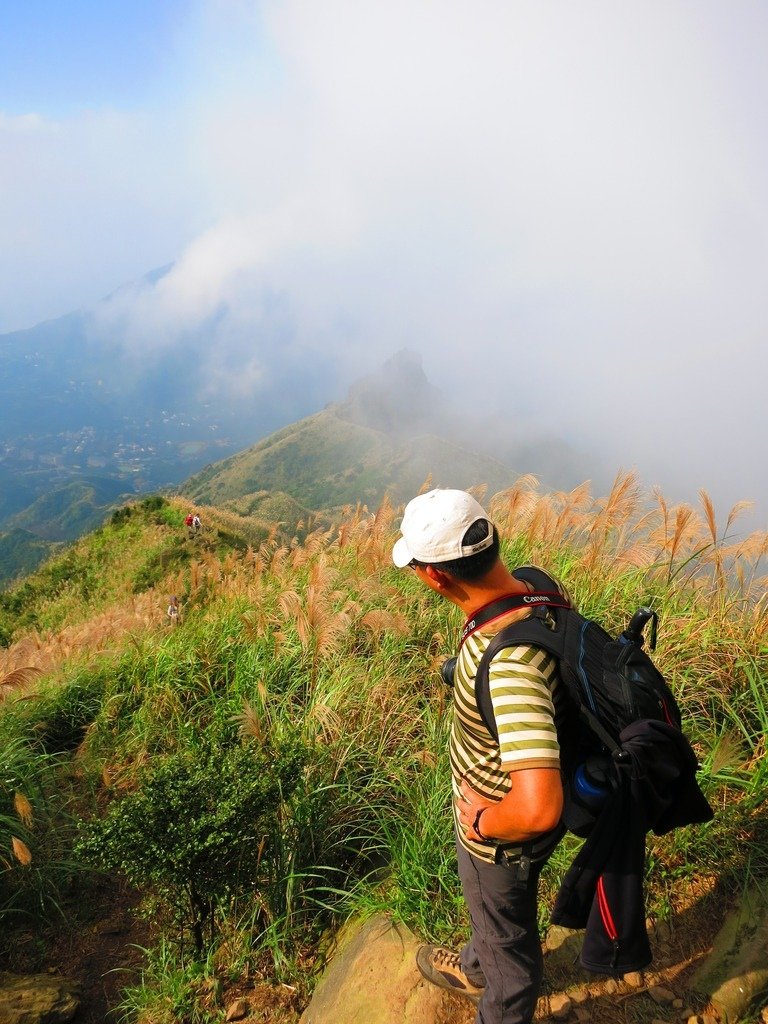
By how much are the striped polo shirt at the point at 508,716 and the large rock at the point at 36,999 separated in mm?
2817

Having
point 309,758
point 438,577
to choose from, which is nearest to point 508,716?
point 438,577

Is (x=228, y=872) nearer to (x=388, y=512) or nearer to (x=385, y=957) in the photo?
→ (x=385, y=957)

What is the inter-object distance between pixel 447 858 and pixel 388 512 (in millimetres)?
4250

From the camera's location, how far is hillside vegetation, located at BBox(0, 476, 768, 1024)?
10.8 feet

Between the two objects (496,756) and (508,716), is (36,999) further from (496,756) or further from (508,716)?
(508,716)

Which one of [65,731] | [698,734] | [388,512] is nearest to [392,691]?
[698,734]

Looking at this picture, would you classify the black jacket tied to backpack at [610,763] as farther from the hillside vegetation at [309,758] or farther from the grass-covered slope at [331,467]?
the grass-covered slope at [331,467]

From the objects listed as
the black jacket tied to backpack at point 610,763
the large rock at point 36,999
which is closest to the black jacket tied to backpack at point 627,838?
the black jacket tied to backpack at point 610,763

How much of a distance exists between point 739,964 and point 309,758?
8.53 feet

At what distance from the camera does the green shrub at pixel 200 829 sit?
118 inches

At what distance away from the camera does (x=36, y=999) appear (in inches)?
131

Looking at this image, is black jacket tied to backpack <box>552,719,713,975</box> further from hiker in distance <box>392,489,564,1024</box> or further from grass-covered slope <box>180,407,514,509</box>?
grass-covered slope <box>180,407,514,509</box>

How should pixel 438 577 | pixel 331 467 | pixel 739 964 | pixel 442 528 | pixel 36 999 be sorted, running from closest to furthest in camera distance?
pixel 442 528 → pixel 438 577 → pixel 739 964 → pixel 36 999 → pixel 331 467

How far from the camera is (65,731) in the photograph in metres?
5.61
